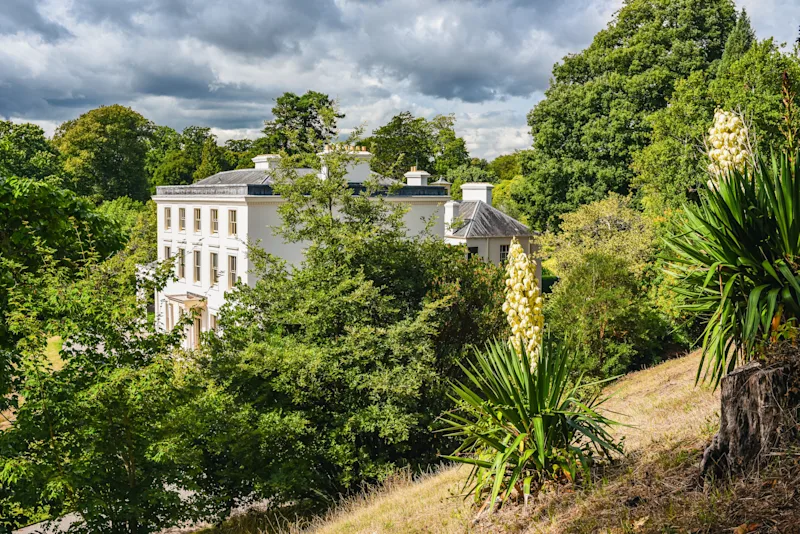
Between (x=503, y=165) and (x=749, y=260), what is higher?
(x=503, y=165)

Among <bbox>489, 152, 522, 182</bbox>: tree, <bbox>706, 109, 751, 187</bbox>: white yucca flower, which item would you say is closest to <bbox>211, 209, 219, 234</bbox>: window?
<bbox>706, 109, 751, 187</bbox>: white yucca flower

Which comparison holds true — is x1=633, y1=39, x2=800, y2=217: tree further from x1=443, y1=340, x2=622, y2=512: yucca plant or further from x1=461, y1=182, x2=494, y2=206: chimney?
x1=443, y1=340, x2=622, y2=512: yucca plant

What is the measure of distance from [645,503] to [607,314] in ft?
68.6

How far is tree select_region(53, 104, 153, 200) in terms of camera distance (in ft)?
216

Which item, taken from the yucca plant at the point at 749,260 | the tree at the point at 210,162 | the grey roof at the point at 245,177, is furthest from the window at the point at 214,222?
the tree at the point at 210,162

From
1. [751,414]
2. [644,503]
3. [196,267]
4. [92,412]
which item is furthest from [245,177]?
[751,414]

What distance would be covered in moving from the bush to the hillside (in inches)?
651

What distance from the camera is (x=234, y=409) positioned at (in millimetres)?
14633

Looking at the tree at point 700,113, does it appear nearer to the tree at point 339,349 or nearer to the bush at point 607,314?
the bush at point 607,314

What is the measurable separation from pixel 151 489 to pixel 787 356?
9.64 metres

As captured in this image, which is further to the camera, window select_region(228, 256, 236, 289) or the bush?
window select_region(228, 256, 236, 289)

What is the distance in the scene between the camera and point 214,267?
3334 centimetres

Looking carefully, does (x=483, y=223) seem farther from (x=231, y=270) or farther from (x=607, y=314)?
A: (x=231, y=270)

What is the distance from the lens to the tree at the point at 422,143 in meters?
71.4
